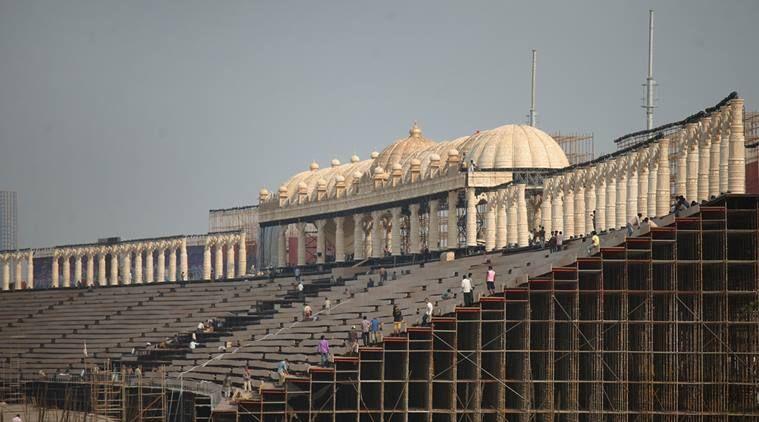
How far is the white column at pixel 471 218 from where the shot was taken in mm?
105312

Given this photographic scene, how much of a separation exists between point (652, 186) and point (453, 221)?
956 inches

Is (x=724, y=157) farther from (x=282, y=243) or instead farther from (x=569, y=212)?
(x=282, y=243)

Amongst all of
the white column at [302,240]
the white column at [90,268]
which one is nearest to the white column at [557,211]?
the white column at [302,240]

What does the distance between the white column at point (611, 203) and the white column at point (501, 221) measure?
11.8m

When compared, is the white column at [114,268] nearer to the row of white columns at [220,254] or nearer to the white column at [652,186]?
the row of white columns at [220,254]

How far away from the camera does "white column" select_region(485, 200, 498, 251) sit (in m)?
104

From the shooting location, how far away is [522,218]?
10075cm

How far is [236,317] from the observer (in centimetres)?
9675

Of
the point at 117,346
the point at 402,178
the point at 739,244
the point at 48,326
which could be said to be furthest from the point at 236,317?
the point at 739,244

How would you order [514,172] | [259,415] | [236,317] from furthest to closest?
[514,172] < [236,317] < [259,415]

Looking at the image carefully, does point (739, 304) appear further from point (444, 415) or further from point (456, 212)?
point (456, 212)

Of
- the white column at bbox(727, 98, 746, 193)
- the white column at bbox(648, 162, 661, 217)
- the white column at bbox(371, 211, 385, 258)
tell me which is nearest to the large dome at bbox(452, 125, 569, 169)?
the white column at bbox(371, 211, 385, 258)

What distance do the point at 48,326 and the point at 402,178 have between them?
2409cm

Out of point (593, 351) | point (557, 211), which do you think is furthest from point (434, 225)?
point (593, 351)
